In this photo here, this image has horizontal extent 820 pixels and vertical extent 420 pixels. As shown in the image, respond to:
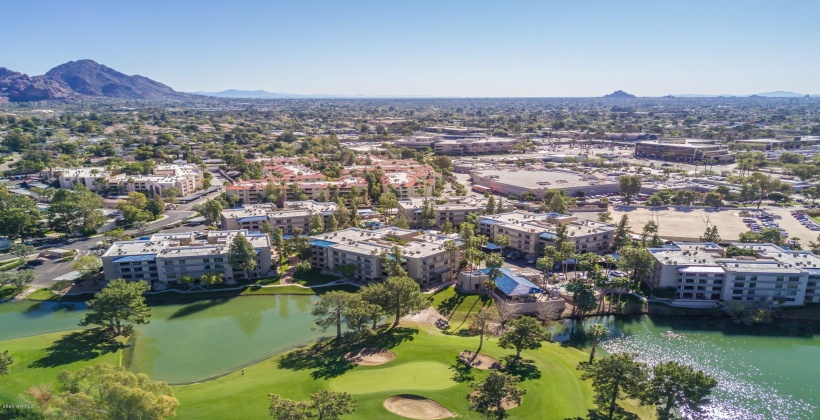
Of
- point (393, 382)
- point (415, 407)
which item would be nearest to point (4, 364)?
point (393, 382)

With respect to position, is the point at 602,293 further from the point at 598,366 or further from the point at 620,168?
the point at 620,168

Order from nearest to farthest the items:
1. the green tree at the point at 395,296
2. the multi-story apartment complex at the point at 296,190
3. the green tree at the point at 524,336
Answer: the green tree at the point at 524,336 → the green tree at the point at 395,296 → the multi-story apartment complex at the point at 296,190

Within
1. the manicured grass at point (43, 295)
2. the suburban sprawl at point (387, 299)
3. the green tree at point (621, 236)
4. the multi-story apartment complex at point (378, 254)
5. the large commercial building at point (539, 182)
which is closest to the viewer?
the suburban sprawl at point (387, 299)

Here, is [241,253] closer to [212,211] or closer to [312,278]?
[312,278]

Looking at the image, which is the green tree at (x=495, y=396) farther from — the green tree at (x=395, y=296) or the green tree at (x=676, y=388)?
the green tree at (x=395, y=296)

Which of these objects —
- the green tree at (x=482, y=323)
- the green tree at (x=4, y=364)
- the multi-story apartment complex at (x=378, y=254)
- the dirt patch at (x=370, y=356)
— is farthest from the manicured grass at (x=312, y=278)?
the green tree at (x=4, y=364)

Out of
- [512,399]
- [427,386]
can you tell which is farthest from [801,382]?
[427,386]

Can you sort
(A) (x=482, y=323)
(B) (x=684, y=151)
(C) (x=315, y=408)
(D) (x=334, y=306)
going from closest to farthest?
(C) (x=315, y=408) < (A) (x=482, y=323) < (D) (x=334, y=306) < (B) (x=684, y=151)
